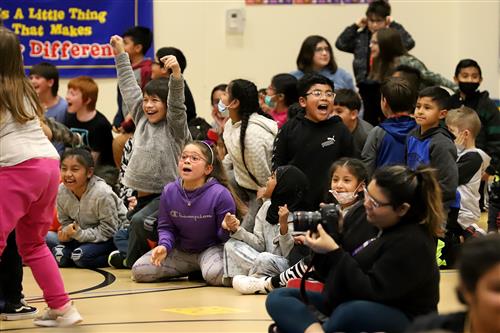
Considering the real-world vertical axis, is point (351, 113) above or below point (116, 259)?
above

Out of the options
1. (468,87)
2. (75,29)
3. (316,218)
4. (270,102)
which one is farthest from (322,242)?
(75,29)

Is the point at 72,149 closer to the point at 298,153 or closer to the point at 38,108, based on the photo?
the point at 298,153

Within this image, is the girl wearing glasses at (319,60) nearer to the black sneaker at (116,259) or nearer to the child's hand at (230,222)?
the black sneaker at (116,259)

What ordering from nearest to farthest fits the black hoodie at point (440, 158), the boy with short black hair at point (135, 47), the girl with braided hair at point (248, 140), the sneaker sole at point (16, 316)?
the sneaker sole at point (16, 316), the black hoodie at point (440, 158), the girl with braided hair at point (248, 140), the boy with short black hair at point (135, 47)

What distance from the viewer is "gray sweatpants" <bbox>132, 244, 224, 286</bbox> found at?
A: 6277 mm

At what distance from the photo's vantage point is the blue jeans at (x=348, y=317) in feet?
12.7

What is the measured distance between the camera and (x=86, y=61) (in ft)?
34.9

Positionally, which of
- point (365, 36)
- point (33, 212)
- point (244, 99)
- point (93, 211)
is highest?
point (365, 36)

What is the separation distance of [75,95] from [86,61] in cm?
212

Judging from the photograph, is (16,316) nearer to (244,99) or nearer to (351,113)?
(244,99)

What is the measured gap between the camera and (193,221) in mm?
6336

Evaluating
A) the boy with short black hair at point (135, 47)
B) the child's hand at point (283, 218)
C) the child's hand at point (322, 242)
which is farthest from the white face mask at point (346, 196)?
the boy with short black hair at point (135, 47)

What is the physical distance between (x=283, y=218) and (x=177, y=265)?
1001 millimetres

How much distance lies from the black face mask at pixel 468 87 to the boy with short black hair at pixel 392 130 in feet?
6.47
